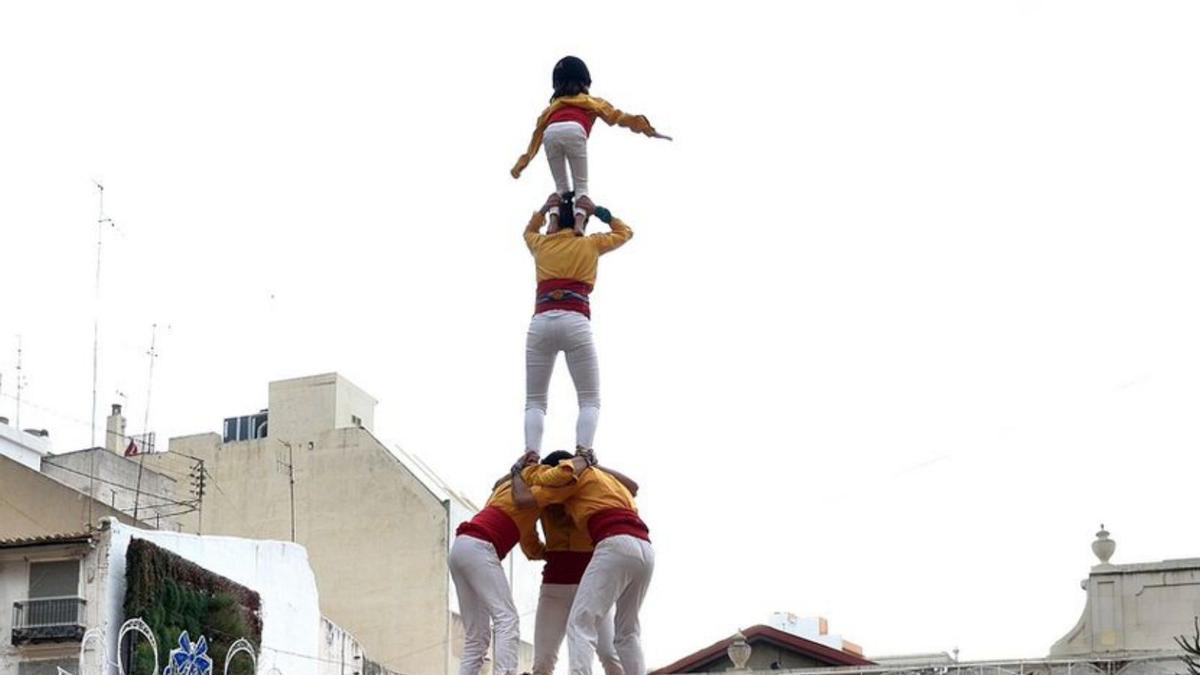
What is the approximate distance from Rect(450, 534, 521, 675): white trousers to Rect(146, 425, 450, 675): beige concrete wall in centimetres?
3189

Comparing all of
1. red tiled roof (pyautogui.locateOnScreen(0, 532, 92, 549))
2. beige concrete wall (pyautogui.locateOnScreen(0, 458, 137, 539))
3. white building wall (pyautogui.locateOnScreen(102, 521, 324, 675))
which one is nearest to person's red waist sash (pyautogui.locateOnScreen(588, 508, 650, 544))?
red tiled roof (pyautogui.locateOnScreen(0, 532, 92, 549))

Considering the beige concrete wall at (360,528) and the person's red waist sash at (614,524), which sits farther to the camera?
the beige concrete wall at (360,528)

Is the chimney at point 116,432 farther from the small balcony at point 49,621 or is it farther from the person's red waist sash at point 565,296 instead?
the person's red waist sash at point 565,296

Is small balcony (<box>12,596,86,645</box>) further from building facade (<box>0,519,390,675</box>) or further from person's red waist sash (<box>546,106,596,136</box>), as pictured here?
person's red waist sash (<box>546,106,596,136</box>)

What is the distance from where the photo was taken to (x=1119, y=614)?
36594 millimetres

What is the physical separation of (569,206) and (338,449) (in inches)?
1288

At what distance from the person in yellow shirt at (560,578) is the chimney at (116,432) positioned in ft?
123

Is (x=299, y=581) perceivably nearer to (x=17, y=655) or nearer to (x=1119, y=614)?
(x=17, y=655)

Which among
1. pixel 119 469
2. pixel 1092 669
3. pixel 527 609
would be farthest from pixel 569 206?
pixel 527 609

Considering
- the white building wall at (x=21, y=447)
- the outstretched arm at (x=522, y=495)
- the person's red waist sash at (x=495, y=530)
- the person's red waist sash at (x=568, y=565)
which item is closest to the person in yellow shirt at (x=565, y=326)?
the outstretched arm at (x=522, y=495)

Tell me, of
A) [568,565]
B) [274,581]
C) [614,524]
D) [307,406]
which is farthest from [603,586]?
[307,406]

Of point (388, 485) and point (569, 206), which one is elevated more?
point (388, 485)

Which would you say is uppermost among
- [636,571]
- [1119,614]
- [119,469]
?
[119,469]

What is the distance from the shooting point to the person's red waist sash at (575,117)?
17578mm
